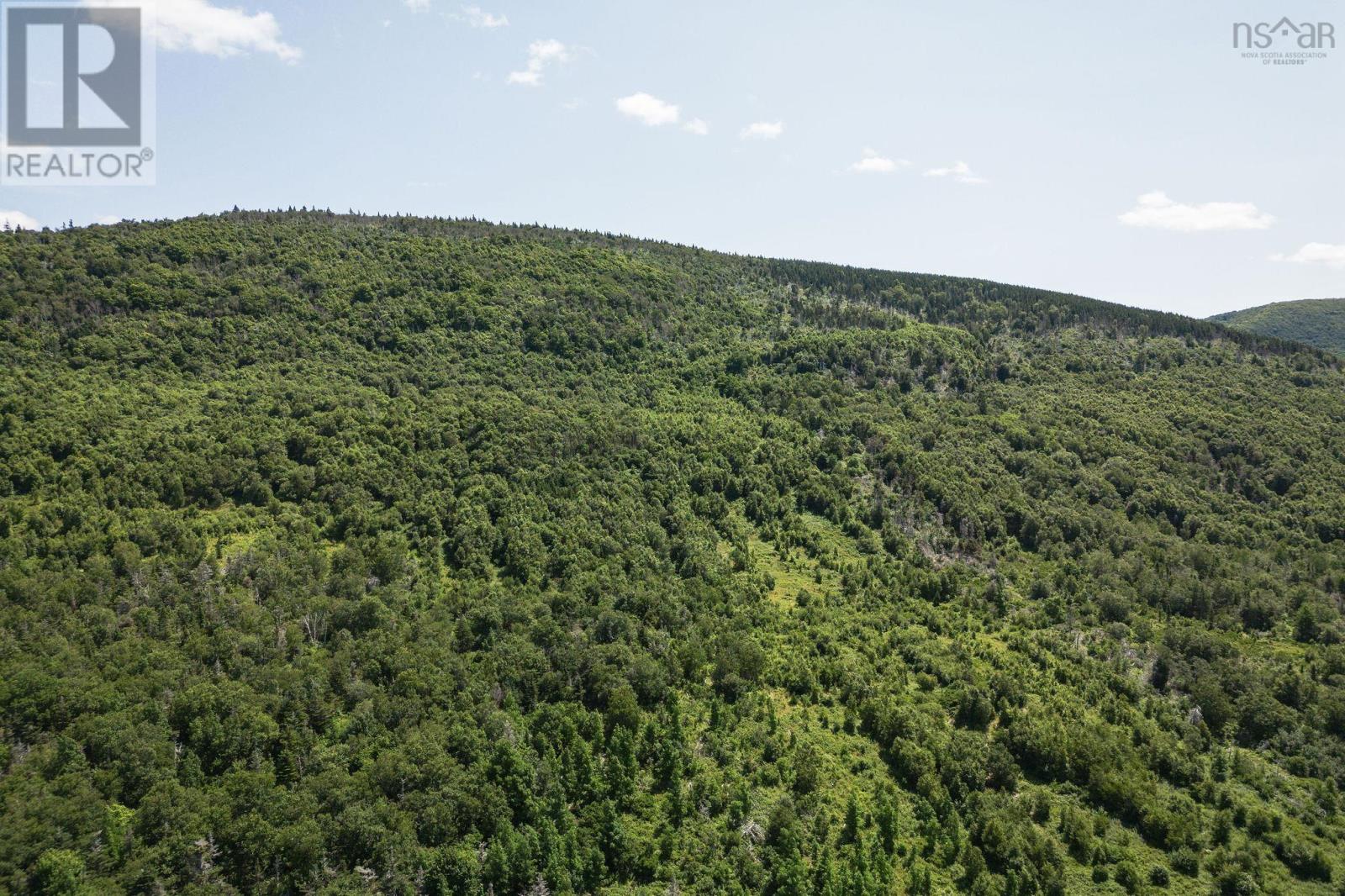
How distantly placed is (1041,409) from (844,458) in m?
46.2

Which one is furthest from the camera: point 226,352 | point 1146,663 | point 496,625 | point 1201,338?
point 1201,338

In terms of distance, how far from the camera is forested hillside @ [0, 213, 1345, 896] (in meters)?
50.8

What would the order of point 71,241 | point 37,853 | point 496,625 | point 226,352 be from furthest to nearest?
1. point 71,241
2. point 226,352
3. point 496,625
4. point 37,853

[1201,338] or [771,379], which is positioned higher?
[1201,338]

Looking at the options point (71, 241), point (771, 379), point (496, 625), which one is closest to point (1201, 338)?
point (771, 379)

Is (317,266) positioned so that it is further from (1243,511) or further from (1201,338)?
(1201,338)

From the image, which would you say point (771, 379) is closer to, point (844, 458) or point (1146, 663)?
point (844, 458)

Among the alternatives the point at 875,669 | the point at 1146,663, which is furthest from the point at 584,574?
the point at 1146,663

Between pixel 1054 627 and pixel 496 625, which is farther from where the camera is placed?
pixel 1054 627

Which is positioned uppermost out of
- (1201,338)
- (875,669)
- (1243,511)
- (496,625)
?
(1201,338)

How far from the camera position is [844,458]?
418 feet

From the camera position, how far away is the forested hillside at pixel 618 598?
50.8 meters

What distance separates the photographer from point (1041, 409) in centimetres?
13925

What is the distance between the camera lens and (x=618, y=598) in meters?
82.3
